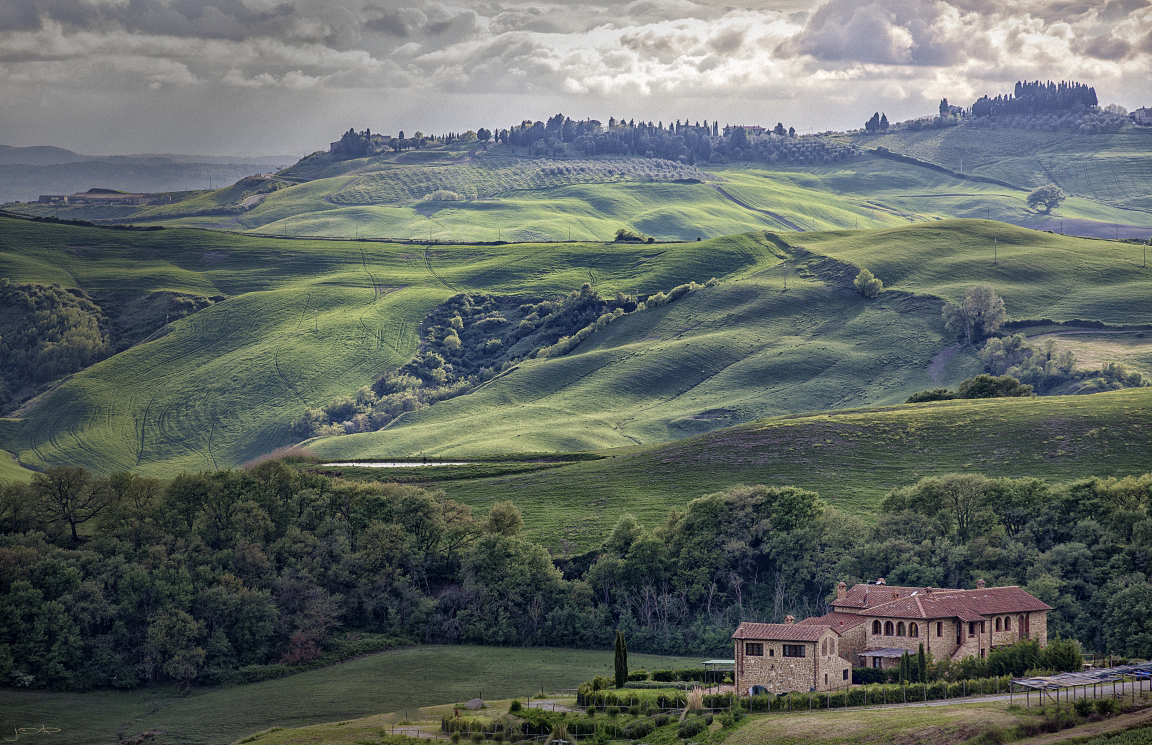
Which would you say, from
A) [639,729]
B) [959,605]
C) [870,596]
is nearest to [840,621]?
[870,596]

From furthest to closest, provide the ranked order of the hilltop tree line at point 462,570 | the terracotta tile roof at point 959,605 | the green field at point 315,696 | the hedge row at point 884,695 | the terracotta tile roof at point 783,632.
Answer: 1. the hilltop tree line at point 462,570
2. the green field at point 315,696
3. the terracotta tile roof at point 959,605
4. the terracotta tile roof at point 783,632
5. the hedge row at point 884,695

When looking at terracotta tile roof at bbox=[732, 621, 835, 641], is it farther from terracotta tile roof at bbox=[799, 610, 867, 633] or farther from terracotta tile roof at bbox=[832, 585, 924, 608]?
terracotta tile roof at bbox=[832, 585, 924, 608]

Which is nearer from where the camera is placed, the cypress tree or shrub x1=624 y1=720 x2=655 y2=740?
shrub x1=624 y1=720 x2=655 y2=740

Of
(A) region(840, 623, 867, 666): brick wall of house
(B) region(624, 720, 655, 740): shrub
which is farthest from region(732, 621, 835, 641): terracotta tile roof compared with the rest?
(B) region(624, 720, 655, 740): shrub

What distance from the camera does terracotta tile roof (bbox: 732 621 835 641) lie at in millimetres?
Answer: 67438

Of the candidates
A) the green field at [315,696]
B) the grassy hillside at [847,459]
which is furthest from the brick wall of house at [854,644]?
the grassy hillside at [847,459]

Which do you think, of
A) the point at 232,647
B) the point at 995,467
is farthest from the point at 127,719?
the point at 995,467

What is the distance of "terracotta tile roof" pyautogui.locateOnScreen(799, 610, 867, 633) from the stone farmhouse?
6 centimetres

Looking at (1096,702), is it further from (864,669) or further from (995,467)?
(995,467)

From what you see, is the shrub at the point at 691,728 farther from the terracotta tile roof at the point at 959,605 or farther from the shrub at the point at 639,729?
the terracotta tile roof at the point at 959,605

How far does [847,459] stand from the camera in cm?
12725

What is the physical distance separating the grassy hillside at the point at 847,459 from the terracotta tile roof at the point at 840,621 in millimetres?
37988

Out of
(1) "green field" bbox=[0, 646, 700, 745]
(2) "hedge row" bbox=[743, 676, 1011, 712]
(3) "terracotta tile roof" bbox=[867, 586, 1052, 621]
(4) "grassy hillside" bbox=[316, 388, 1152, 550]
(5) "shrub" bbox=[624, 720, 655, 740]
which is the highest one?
(4) "grassy hillside" bbox=[316, 388, 1152, 550]

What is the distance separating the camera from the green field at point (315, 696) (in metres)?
77.4
